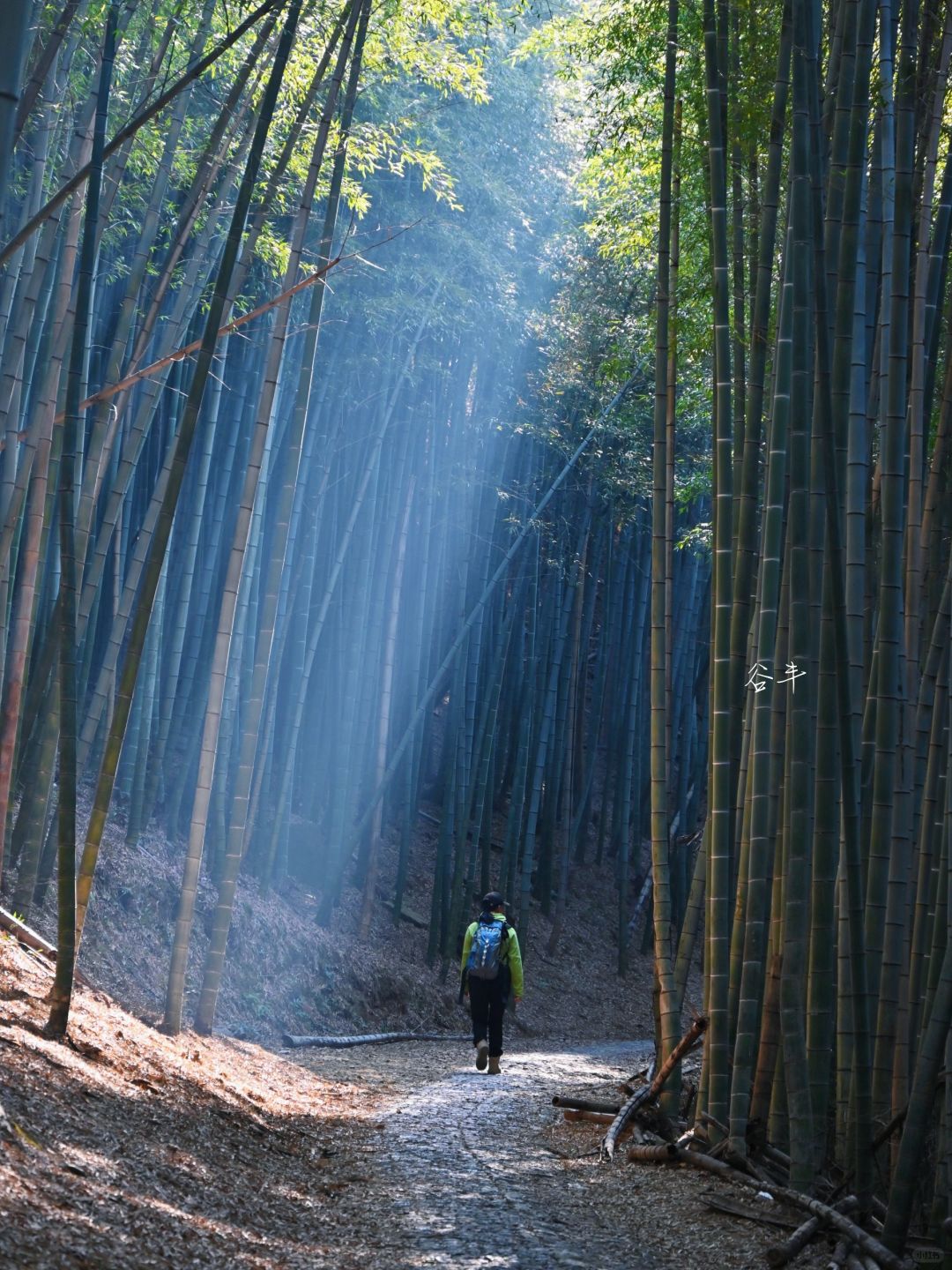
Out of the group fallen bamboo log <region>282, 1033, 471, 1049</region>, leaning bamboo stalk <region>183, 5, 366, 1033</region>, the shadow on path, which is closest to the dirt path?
the shadow on path

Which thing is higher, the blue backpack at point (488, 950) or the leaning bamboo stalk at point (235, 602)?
the leaning bamboo stalk at point (235, 602)

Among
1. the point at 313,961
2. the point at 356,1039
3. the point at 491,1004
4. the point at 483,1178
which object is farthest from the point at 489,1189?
the point at 313,961

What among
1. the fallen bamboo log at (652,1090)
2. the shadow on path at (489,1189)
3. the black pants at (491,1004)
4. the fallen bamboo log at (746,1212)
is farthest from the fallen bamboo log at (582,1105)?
the black pants at (491,1004)

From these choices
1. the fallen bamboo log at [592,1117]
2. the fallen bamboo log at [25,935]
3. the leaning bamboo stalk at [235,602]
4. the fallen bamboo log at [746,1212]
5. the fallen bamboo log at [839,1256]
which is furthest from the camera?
the leaning bamboo stalk at [235,602]

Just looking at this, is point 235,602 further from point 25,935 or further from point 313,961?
point 313,961

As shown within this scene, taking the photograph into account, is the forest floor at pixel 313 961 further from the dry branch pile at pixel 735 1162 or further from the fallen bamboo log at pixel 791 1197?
the fallen bamboo log at pixel 791 1197

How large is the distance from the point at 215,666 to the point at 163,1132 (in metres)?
2.15

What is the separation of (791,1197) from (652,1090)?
109 cm

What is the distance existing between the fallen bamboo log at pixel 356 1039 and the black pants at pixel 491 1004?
4.97 feet

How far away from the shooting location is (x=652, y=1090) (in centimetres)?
412

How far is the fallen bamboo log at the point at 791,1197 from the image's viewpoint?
8.77ft

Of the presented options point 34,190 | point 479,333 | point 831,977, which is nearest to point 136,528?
point 479,333

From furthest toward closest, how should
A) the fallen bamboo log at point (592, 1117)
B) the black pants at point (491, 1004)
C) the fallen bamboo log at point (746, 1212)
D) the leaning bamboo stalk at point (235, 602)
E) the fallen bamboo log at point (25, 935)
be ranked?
the black pants at point (491, 1004) → the leaning bamboo stalk at point (235, 602) → the fallen bamboo log at point (592, 1117) → the fallen bamboo log at point (25, 935) → the fallen bamboo log at point (746, 1212)

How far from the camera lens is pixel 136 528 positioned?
8492 millimetres
